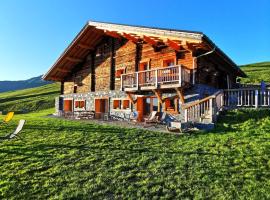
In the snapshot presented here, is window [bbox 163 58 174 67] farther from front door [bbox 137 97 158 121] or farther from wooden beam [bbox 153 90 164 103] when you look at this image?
front door [bbox 137 97 158 121]

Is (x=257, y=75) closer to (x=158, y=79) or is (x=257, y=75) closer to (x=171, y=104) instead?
(x=171, y=104)

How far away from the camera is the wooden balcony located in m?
15.6

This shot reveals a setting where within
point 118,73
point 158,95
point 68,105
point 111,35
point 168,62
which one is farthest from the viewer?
point 68,105

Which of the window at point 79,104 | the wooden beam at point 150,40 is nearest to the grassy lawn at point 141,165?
the wooden beam at point 150,40

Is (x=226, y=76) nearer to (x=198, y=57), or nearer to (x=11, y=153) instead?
(x=198, y=57)

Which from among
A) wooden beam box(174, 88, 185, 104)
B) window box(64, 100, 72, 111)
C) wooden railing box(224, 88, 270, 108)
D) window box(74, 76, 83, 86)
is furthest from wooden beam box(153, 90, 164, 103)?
window box(64, 100, 72, 111)

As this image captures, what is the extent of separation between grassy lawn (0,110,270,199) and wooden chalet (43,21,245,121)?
3.69 metres

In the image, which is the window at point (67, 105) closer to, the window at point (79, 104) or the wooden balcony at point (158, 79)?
the window at point (79, 104)

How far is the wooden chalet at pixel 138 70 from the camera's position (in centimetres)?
1617

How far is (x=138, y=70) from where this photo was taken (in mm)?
20125

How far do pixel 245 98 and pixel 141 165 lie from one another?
31.5 ft

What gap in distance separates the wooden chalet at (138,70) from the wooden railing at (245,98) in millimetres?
1732

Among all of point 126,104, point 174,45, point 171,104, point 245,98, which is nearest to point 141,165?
point 171,104

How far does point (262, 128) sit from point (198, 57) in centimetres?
619
